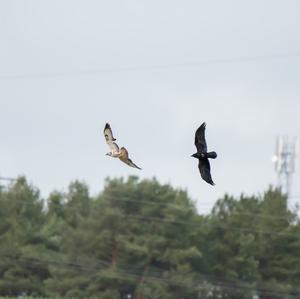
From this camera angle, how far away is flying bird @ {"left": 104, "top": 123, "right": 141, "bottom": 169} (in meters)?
20.4

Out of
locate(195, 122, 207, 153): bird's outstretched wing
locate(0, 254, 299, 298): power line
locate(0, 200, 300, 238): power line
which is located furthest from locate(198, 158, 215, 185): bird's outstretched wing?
locate(0, 200, 300, 238): power line

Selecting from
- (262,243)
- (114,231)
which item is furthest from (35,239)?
(262,243)

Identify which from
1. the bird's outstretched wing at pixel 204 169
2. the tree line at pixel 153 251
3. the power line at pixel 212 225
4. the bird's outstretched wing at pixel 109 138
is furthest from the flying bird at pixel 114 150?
the power line at pixel 212 225

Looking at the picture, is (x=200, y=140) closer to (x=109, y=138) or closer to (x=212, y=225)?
(x=109, y=138)

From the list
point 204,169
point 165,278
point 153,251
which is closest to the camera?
point 204,169

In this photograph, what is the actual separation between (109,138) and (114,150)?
0.39 meters

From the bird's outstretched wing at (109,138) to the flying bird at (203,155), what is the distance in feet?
3.01

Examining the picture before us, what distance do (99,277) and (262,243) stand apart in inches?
408

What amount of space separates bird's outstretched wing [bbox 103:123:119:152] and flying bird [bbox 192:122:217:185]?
92cm

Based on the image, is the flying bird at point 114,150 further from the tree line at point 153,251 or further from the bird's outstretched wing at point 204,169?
the tree line at point 153,251

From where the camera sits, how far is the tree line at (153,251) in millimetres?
89875

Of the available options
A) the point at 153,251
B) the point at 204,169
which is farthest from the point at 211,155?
the point at 153,251

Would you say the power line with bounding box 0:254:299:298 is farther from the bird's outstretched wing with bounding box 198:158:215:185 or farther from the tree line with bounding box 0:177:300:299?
the bird's outstretched wing with bounding box 198:158:215:185

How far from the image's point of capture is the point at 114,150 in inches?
813
